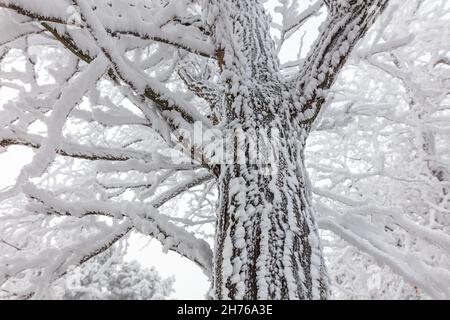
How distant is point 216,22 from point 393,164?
5286 mm

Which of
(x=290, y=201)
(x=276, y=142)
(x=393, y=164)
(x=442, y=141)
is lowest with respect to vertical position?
(x=290, y=201)

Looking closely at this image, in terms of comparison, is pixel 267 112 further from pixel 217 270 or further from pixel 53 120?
pixel 53 120

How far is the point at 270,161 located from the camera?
1815 mm

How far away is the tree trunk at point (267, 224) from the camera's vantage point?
150cm

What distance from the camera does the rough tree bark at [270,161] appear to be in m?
1.53

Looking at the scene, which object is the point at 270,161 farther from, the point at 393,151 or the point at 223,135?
the point at 393,151

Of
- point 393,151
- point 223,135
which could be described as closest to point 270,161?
point 223,135

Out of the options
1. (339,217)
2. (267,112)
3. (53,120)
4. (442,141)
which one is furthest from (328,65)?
(442,141)

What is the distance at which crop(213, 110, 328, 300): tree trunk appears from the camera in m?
1.50

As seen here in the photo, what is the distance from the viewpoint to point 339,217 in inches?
83.7

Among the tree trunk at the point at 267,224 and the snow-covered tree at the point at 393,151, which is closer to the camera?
the tree trunk at the point at 267,224

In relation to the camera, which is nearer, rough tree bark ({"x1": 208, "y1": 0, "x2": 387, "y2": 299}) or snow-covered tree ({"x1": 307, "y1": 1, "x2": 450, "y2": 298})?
rough tree bark ({"x1": 208, "y1": 0, "x2": 387, "y2": 299})

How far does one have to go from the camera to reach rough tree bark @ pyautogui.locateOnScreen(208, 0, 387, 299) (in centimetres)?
153

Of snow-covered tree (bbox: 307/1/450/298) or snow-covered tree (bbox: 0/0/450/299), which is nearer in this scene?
snow-covered tree (bbox: 0/0/450/299)
